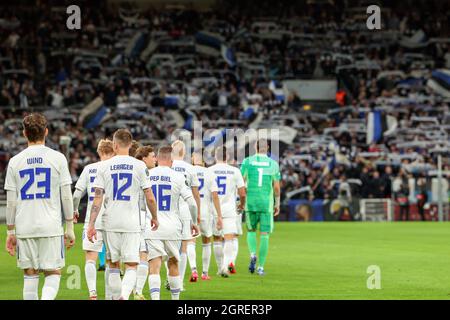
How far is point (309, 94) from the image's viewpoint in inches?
1866

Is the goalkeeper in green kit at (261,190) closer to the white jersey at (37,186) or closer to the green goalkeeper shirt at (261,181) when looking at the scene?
the green goalkeeper shirt at (261,181)

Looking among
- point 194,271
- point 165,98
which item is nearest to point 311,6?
point 165,98

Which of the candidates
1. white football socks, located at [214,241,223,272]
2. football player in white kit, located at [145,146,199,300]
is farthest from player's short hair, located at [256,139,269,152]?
football player in white kit, located at [145,146,199,300]

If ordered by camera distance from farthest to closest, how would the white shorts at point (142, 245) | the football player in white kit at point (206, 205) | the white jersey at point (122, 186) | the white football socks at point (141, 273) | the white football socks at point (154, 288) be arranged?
the football player in white kit at point (206, 205), the white football socks at point (141, 273), the white shorts at point (142, 245), the white football socks at point (154, 288), the white jersey at point (122, 186)

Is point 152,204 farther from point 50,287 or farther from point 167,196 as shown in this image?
point 50,287

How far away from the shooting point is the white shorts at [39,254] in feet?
35.3

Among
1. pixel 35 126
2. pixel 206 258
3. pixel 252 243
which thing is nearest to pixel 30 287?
pixel 35 126

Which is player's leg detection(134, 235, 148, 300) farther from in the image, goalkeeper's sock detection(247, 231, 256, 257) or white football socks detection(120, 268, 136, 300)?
goalkeeper's sock detection(247, 231, 256, 257)

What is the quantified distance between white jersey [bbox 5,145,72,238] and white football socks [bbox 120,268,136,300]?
1.35m

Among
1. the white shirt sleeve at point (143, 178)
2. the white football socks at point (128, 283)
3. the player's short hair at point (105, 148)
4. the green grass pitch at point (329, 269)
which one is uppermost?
the player's short hair at point (105, 148)

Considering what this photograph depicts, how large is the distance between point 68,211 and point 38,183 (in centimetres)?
46

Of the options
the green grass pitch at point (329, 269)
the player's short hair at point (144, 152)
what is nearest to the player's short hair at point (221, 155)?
the green grass pitch at point (329, 269)

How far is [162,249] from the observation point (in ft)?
41.8

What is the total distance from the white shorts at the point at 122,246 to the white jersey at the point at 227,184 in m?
5.65
